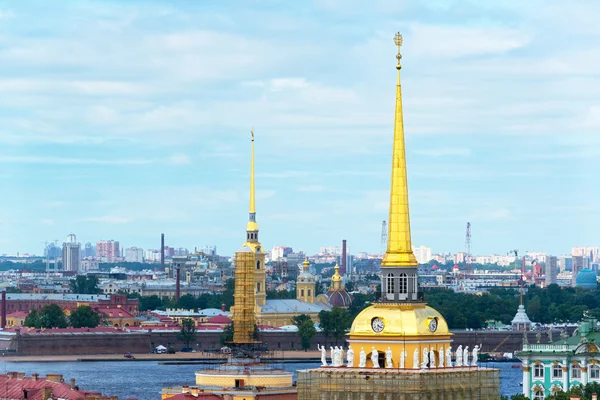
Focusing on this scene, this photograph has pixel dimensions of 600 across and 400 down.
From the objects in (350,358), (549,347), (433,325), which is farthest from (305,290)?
(433,325)

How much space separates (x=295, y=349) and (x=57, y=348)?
48.9ft

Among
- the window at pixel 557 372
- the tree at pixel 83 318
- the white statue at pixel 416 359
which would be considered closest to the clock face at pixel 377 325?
the white statue at pixel 416 359

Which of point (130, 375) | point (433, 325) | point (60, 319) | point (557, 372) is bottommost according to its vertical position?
point (130, 375)

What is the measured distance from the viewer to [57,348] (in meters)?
127

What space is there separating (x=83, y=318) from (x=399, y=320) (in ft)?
341

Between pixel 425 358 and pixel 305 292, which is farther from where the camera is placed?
pixel 305 292

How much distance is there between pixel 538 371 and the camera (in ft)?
214

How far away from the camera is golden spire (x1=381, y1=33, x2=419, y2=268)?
35.3 m

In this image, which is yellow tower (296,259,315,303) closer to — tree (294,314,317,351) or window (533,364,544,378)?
tree (294,314,317,351)

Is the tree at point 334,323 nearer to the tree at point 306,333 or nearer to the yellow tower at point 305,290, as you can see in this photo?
the tree at point 306,333

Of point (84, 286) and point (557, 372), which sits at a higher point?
point (84, 286)

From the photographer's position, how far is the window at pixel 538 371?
65188mm

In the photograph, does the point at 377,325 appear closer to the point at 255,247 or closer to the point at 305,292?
the point at 255,247

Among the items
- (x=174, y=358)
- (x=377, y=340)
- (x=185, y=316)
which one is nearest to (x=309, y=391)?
(x=377, y=340)
